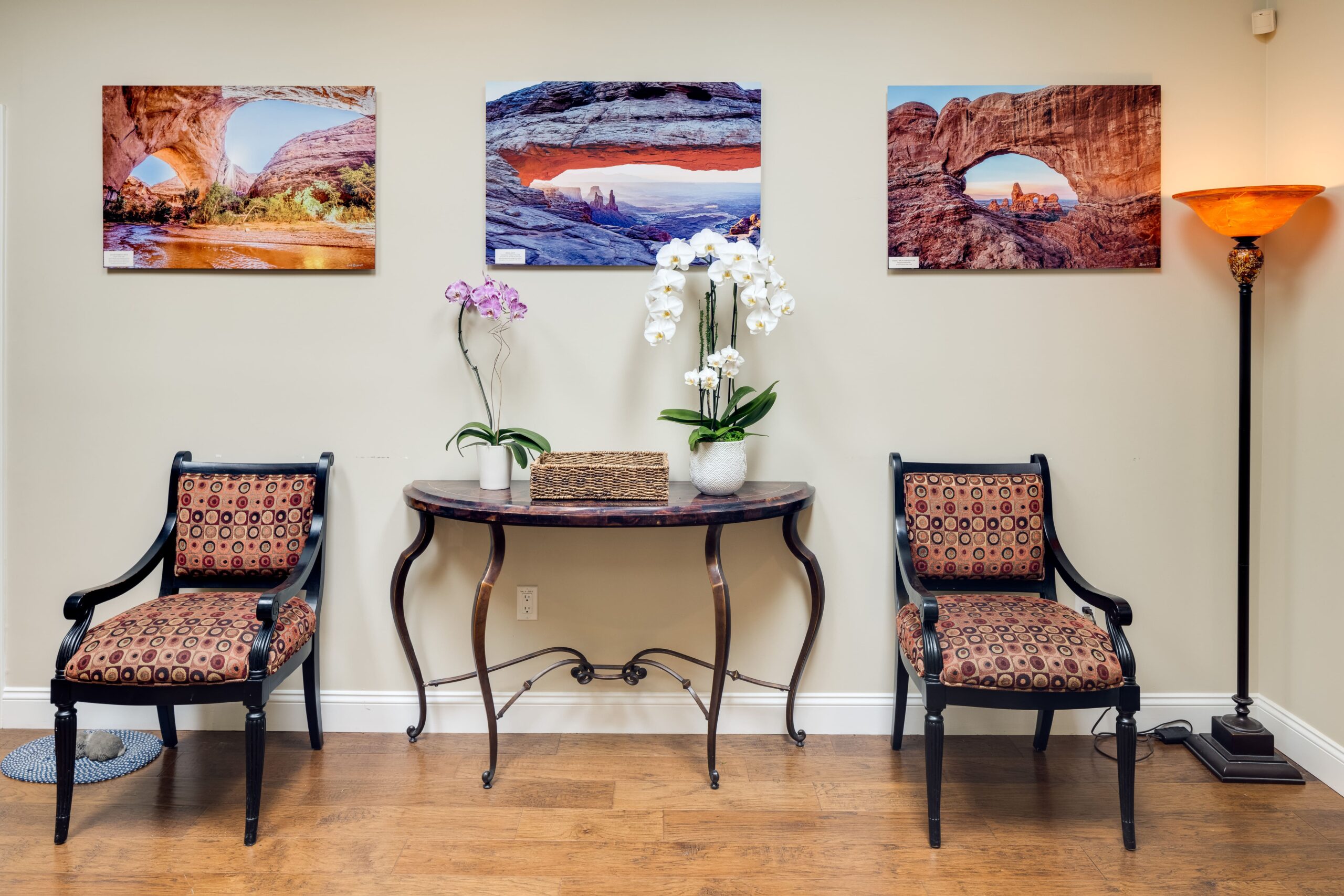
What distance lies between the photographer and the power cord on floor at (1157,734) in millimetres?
2550

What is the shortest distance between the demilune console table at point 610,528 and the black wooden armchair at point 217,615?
313 mm

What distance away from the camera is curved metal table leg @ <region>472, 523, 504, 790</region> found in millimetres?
2211

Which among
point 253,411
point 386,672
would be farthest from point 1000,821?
point 253,411

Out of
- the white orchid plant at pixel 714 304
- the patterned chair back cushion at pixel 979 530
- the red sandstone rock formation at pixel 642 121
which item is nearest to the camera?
the white orchid plant at pixel 714 304

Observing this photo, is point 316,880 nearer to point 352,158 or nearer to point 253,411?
point 253,411

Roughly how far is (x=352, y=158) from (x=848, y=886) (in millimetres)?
2542

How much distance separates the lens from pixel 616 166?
254 cm

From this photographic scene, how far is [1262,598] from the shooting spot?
257 cm

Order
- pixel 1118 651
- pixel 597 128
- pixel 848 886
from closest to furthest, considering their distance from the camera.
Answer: pixel 848 886 < pixel 1118 651 < pixel 597 128

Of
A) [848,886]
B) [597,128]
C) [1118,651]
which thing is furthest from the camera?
[597,128]

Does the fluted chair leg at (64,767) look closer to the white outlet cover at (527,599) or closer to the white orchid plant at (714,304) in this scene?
the white outlet cover at (527,599)

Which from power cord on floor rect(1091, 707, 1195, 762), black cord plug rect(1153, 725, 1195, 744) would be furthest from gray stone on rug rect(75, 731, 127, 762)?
black cord plug rect(1153, 725, 1195, 744)

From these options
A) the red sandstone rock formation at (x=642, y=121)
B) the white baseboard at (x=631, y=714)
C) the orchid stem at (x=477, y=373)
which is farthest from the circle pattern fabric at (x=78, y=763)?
the red sandstone rock formation at (x=642, y=121)

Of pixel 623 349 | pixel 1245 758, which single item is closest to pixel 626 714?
pixel 623 349
